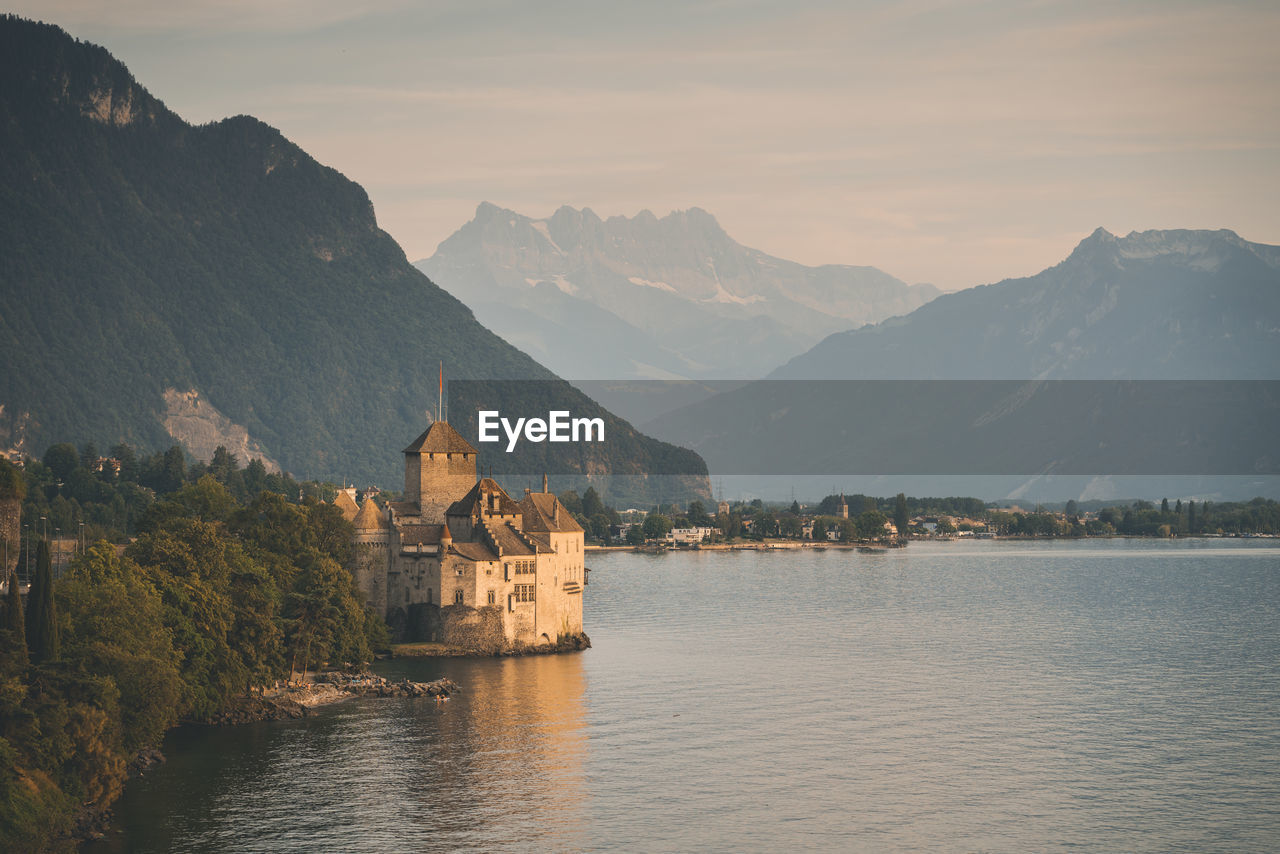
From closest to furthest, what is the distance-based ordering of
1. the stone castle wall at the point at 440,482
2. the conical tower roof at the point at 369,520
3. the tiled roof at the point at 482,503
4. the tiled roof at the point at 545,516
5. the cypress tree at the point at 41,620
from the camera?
1. the cypress tree at the point at 41,620
2. the tiled roof at the point at 482,503
3. the conical tower roof at the point at 369,520
4. the tiled roof at the point at 545,516
5. the stone castle wall at the point at 440,482

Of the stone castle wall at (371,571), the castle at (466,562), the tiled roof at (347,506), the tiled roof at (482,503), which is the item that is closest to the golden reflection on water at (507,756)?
the castle at (466,562)

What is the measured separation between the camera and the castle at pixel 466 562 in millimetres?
103438

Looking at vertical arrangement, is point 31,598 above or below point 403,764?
above

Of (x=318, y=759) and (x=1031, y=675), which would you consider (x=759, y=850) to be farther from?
(x=1031, y=675)

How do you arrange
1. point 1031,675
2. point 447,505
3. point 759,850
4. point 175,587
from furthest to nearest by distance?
point 447,505 < point 1031,675 < point 175,587 < point 759,850

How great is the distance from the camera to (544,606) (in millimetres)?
107000

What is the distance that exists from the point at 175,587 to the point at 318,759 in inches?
552

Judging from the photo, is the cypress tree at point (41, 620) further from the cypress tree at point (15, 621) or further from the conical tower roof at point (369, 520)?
the conical tower roof at point (369, 520)

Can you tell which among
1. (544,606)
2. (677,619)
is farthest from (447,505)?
(677,619)

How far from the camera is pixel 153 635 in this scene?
233 feet

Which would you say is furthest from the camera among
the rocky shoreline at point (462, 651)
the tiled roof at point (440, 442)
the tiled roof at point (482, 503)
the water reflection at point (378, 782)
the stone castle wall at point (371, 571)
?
the tiled roof at point (440, 442)

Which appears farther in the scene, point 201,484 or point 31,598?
point 201,484

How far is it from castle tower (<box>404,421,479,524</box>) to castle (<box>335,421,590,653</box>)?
0.25ft

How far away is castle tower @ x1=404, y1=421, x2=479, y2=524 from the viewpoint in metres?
113
